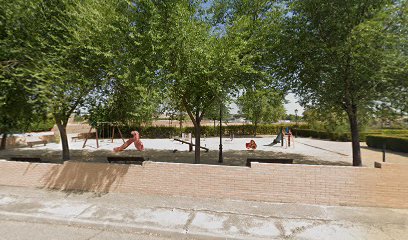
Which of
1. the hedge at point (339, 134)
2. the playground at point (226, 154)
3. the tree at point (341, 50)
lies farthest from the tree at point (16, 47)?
the hedge at point (339, 134)

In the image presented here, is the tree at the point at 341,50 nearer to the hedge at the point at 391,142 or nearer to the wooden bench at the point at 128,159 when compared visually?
the wooden bench at the point at 128,159

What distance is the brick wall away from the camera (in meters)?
6.22

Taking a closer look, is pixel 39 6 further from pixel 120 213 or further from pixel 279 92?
pixel 279 92

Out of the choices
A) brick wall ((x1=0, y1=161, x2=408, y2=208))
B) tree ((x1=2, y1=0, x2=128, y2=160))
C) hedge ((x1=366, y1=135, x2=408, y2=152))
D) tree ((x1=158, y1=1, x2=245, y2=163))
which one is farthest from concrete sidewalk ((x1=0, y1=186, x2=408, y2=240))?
hedge ((x1=366, y1=135, x2=408, y2=152))

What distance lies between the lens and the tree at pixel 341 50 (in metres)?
7.97

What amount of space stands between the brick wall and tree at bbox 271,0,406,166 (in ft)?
12.2

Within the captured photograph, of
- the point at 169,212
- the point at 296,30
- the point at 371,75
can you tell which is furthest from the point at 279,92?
the point at 169,212

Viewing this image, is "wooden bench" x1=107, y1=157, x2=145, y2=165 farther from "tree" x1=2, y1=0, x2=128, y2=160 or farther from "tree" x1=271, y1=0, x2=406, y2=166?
"tree" x1=271, y1=0, x2=406, y2=166

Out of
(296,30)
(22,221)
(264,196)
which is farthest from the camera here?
(296,30)

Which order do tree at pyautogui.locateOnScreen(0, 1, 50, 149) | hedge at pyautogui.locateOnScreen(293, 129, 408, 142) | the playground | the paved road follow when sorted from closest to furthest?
the paved road
tree at pyautogui.locateOnScreen(0, 1, 50, 149)
the playground
hedge at pyautogui.locateOnScreen(293, 129, 408, 142)

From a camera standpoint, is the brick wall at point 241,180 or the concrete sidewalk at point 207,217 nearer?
the concrete sidewalk at point 207,217

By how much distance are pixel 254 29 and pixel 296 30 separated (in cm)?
175

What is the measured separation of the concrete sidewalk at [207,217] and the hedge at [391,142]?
1288cm

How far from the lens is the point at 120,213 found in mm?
5949
